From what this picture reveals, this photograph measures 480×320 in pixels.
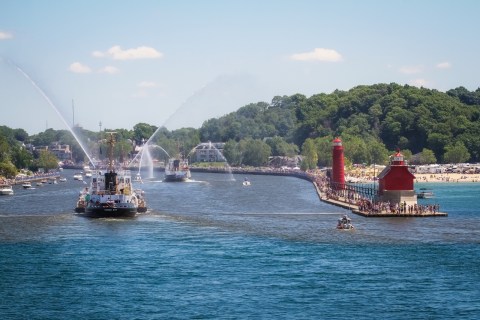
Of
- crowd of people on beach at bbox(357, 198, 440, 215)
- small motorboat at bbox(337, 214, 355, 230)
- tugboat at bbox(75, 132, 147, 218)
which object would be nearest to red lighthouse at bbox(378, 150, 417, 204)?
crowd of people on beach at bbox(357, 198, 440, 215)

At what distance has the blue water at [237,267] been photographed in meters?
57.9

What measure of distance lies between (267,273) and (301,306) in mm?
11179

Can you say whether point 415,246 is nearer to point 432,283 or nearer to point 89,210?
point 432,283

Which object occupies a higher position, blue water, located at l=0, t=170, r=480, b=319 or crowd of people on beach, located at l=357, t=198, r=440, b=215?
crowd of people on beach, located at l=357, t=198, r=440, b=215

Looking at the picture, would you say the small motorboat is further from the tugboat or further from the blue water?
the tugboat

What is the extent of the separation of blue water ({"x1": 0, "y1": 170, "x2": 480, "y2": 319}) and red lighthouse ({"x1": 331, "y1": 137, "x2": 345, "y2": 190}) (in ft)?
115

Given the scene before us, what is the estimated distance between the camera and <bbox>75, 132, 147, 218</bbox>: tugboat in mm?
105500

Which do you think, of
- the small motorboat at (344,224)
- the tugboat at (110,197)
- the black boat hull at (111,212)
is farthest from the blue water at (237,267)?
the tugboat at (110,197)

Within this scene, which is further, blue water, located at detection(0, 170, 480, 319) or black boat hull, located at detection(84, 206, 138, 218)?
black boat hull, located at detection(84, 206, 138, 218)

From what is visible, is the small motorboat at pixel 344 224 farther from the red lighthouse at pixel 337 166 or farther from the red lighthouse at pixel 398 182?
the red lighthouse at pixel 337 166

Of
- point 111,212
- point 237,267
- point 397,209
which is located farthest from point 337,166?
point 237,267

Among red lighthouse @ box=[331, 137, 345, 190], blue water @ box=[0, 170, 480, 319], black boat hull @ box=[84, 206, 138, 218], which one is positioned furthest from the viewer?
red lighthouse @ box=[331, 137, 345, 190]

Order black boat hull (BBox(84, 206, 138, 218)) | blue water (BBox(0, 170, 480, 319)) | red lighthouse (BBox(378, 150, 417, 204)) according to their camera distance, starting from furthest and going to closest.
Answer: red lighthouse (BBox(378, 150, 417, 204)) < black boat hull (BBox(84, 206, 138, 218)) < blue water (BBox(0, 170, 480, 319))

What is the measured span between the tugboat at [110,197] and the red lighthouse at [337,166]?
46151 mm
